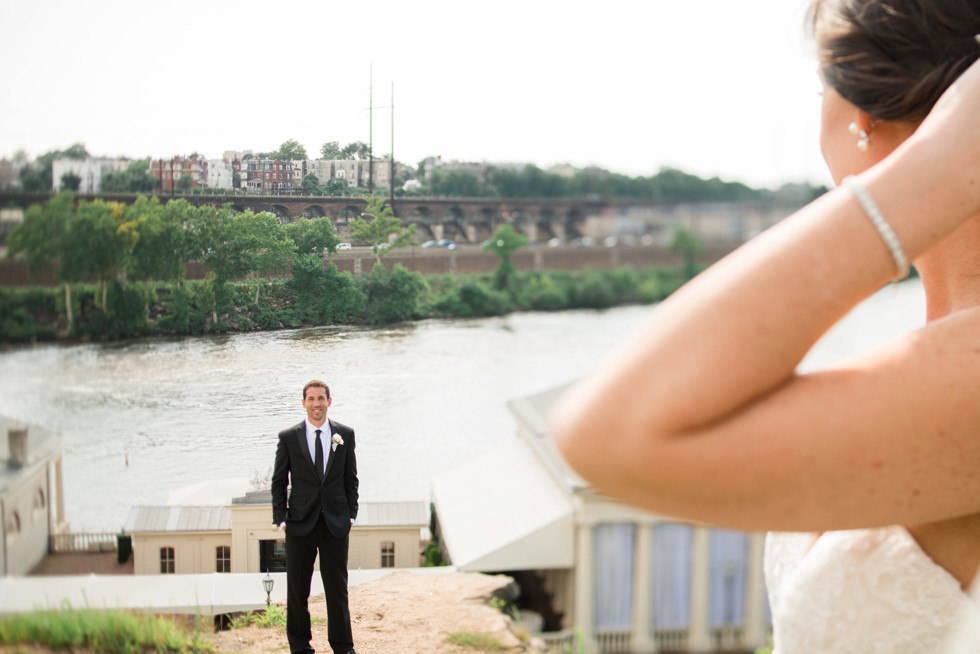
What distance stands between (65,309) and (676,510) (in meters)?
0.85

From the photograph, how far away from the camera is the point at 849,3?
0.61 m

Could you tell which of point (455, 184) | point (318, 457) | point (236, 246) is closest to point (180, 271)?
point (236, 246)

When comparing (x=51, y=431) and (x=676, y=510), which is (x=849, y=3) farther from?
(x=51, y=431)

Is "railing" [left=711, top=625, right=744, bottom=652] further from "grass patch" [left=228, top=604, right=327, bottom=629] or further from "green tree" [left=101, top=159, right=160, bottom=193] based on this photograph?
"green tree" [left=101, top=159, right=160, bottom=193]

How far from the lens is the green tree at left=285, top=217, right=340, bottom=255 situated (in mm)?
1138

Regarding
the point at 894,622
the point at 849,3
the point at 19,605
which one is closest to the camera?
the point at 849,3

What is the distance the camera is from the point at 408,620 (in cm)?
123

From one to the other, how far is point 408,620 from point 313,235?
53 centimetres

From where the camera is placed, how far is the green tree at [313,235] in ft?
3.73

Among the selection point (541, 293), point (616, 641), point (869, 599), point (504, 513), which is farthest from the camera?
point (616, 641)

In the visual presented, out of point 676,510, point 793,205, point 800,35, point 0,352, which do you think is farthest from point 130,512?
point 793,205

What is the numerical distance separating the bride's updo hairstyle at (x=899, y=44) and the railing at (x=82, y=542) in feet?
3.23

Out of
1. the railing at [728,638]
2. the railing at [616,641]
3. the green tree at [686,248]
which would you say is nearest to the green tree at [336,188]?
the green tree at [686,248]

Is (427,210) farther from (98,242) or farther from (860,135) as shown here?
(860,135)
